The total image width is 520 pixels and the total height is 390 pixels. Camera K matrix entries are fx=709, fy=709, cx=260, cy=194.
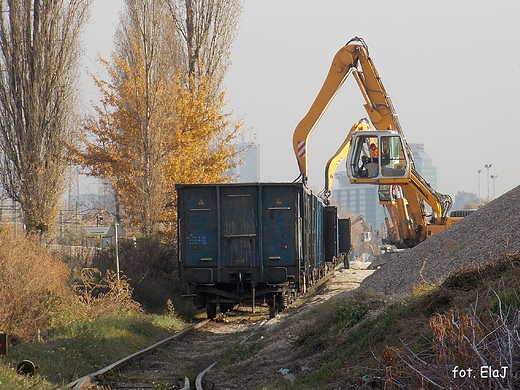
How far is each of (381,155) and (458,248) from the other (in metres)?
8.60

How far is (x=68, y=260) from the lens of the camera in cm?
2184

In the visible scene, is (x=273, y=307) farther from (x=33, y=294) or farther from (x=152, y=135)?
(x=152, y=135)

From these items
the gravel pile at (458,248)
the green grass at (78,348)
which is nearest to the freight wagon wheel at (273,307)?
the gravel pile at (458,248)

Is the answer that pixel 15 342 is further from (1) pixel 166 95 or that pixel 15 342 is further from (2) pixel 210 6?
(2) pixel 210 6

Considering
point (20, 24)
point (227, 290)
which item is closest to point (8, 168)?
point (20, 24)

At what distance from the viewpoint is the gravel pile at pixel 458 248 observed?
14.5 m

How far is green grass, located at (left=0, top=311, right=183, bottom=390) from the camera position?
990cm

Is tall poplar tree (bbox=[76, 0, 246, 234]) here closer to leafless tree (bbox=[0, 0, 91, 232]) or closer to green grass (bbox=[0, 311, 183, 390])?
leafless tree (bbox=[0, 0, 91, 232])

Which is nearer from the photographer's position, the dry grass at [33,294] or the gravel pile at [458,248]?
the dry grass at [33,294]

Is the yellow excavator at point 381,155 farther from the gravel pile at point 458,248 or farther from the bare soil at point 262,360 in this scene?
the bare soil at point 262,360

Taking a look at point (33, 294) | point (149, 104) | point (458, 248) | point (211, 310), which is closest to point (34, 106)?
point (149, 104)

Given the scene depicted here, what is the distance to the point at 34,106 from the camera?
26.3 m

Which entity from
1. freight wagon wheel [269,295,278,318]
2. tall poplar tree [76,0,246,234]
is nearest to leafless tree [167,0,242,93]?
tall poplar tree [76,0,246,234]

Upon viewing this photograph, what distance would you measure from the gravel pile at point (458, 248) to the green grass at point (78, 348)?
17.6ft
